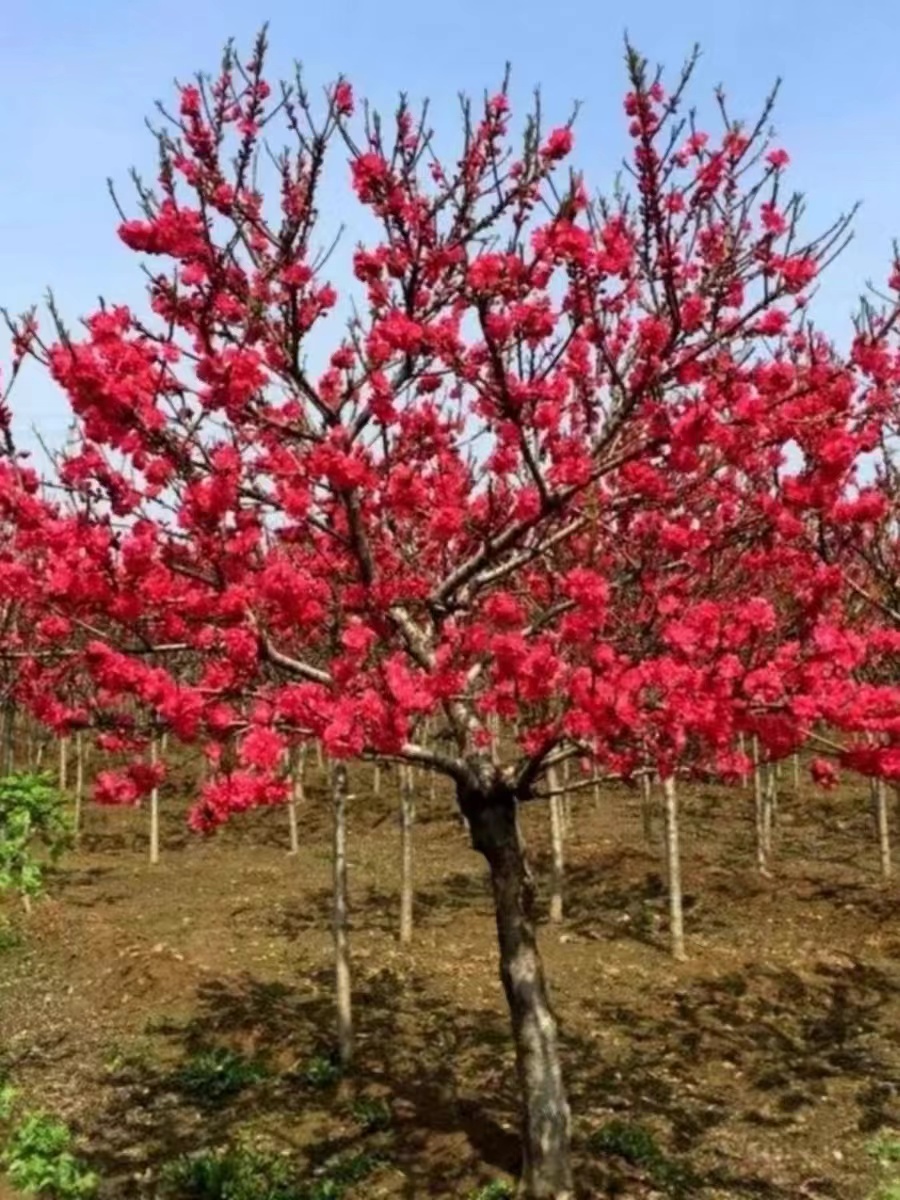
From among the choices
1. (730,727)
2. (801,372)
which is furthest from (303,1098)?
(801,372)

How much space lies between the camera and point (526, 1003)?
906 cm

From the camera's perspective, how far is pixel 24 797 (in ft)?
29.2

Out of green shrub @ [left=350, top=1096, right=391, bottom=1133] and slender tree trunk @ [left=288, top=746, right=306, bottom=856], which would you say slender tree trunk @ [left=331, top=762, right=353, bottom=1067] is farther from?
slender tree trunk @ [left=288, top=746, right=306, bottom=856]

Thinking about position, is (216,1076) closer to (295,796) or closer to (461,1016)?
(461,1016)

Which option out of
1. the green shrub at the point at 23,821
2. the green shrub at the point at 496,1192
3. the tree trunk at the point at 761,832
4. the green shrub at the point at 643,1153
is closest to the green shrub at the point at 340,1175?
the green shrub at the point at 496,1192

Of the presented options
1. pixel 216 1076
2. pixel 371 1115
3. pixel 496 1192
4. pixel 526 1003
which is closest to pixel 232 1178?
pixel 371 1115

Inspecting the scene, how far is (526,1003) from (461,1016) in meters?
5.23

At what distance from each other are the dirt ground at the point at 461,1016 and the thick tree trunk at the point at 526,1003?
2.37 feet

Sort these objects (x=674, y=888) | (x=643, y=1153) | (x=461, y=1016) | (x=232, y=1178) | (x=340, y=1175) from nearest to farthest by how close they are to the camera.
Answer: (x=232, y=1178)
(x=340, y=1175)
(x=643, y=1153)
(x=461, y=1016)
(x=674, y=888)

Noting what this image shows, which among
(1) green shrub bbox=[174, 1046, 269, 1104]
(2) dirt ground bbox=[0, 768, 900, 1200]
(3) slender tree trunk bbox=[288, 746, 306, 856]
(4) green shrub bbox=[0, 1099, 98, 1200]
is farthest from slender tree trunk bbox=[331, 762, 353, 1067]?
(3) slender tree trunk bbox=[288, 746, 306, 856]

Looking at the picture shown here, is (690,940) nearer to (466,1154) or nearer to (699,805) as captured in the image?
(466,1154)

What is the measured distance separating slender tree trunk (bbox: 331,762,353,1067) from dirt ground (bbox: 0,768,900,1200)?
15.6 inches

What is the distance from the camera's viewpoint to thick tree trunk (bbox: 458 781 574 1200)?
8797 mm

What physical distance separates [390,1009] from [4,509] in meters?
8.86
